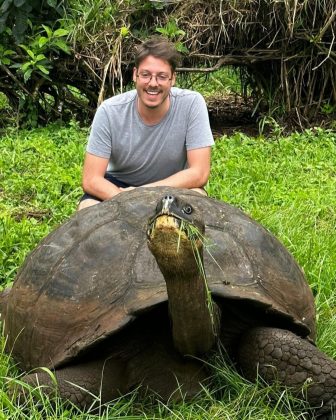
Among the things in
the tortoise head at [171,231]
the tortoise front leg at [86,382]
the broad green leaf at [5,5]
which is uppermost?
the tortoise head at [171,231]

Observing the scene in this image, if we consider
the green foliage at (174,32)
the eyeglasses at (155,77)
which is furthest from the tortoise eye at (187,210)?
the green foliage at (174,32)

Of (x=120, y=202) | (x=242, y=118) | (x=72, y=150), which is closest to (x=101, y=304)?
(x=120, y=202)

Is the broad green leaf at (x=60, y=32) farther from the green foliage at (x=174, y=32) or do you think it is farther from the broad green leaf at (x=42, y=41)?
the green foliage at (x=174, y=32)

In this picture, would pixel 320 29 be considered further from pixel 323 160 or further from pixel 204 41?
pixel 323 160

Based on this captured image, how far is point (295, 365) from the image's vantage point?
2.71 metres

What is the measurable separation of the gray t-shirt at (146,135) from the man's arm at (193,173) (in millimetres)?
41

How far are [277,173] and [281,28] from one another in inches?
85.8

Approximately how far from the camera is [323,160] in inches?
256

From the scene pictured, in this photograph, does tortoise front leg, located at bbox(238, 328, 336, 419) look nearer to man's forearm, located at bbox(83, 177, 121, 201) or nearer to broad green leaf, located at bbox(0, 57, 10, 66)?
man's forearm, located at bbox(83, 177, 121, 201)

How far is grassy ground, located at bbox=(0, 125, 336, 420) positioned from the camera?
8.94 feet

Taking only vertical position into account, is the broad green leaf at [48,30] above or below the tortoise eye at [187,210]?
below

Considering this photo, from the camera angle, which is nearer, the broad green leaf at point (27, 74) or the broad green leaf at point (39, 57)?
the broad green leaf at point (27, 74)

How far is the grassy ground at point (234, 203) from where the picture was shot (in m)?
2.72

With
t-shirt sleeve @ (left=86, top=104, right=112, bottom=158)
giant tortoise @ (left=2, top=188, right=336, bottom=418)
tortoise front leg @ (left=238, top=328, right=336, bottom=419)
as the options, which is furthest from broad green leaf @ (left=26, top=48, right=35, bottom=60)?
tortoise front leg @ (left=238, top=328, right=336, bottom=419)
